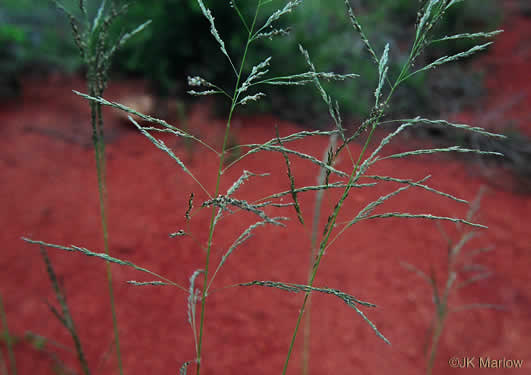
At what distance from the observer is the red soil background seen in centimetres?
195

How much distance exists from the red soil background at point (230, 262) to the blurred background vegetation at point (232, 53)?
582 millimetres

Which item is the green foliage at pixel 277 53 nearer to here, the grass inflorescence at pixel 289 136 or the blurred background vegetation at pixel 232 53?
the blurred background vegetation at pixel 232 53

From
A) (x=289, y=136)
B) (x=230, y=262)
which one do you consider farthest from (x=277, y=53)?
(x=289, y=136)

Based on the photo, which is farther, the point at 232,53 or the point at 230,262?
the point at 232,53

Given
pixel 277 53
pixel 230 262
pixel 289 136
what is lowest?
pixel 230 262

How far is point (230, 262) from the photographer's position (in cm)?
238

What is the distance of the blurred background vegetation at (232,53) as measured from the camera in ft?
11.7

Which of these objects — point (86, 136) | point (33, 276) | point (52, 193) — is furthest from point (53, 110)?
point (33, 276)

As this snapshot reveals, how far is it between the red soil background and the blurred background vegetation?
22.9 inches

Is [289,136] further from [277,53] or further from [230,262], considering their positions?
[277,53]

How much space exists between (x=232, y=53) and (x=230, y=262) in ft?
6.70

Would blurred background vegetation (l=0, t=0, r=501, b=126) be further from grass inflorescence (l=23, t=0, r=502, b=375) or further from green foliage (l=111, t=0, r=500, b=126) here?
grass inflorescence (l=23, t=0, r=502, b=375)

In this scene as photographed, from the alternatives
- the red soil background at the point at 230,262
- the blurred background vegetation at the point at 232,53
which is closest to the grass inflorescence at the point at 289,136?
the red soil background at the point at 230,262

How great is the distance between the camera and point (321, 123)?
3.90 metres
